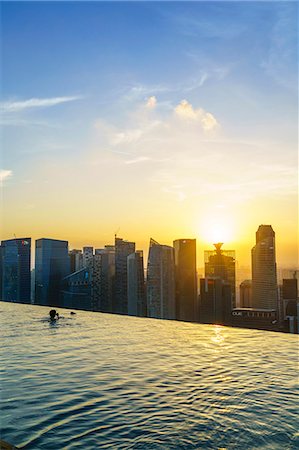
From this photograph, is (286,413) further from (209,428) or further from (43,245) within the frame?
(43,245)

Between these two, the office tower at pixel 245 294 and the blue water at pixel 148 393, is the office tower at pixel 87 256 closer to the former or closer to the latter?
the office tower at pixel 245 294

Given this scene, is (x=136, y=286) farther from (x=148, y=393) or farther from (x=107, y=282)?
(x=148, y=393)

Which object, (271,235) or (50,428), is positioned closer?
(50,428)

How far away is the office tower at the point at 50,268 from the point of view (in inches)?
4218

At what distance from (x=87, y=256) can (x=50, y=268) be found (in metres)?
10.6

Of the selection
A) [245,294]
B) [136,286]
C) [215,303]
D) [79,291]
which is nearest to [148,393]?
[215,303]

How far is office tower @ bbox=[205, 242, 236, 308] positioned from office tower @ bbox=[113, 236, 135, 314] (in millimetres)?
21801

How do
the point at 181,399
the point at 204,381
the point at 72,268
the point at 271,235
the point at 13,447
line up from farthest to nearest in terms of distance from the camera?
the point at 72,268 → the point at 271,235 → the point at 204,381 → the point at 181,399 → the point at 13,447

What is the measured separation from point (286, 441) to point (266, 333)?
20.3 meters

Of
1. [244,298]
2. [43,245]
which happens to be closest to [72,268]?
[43,245]

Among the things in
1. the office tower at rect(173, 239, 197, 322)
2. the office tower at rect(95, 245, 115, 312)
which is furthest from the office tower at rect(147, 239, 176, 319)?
the office tower at rect(95, 245, 115, 312)

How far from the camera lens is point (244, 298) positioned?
10944 centimetres

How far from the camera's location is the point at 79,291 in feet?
324

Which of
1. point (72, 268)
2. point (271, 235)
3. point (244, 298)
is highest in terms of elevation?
point (271, 235)
